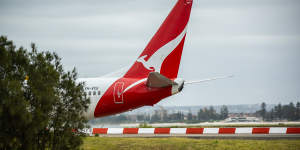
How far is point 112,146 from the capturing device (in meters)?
24.7

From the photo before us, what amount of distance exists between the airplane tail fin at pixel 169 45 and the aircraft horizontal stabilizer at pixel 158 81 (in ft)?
5.93

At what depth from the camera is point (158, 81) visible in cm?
2328

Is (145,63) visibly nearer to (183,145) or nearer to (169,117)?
(183,145)

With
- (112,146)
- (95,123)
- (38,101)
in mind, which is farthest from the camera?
(95,123)

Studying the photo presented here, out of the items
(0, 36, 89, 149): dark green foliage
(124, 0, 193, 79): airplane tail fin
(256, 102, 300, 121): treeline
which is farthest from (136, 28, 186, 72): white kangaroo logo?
(256, 102, 300, 121): treeline

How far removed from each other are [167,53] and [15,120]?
12.9 m

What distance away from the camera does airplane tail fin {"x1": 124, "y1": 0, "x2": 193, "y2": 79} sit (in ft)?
82.8

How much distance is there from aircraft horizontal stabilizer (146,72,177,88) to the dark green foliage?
576 cm

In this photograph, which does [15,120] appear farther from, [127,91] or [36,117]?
[127,91]

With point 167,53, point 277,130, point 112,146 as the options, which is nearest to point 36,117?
point 112,146

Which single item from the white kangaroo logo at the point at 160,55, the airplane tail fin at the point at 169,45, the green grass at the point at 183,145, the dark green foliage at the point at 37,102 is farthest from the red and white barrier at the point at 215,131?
the dark green foliage at the point at 37,102

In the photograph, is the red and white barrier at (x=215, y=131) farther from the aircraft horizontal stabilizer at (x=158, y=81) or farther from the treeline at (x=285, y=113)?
the treeline at (x=285, y=113)

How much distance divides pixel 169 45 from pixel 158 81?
3.16 m

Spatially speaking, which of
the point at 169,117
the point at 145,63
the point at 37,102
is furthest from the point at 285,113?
A: the point at 37,102
